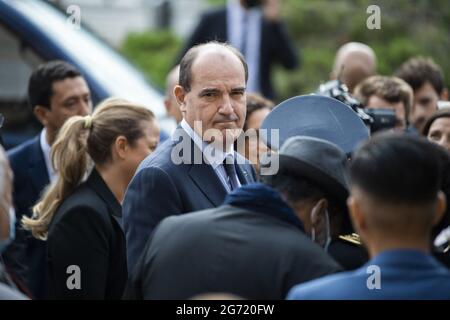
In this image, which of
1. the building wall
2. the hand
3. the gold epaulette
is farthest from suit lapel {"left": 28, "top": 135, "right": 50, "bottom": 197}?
the building wall

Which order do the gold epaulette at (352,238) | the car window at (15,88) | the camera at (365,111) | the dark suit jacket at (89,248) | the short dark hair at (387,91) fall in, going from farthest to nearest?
1. the car window at (15,88)
2. the short dark hair at (387,91)
3. the camera at (365,111)
4. the dark suit jacket at (89,248)
5. the gold epaulette at (352,238)

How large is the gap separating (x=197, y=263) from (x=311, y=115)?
1154 mm

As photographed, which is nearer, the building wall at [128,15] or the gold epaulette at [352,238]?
the gold epaulette at [352,238]

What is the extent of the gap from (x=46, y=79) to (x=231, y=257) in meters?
3.29

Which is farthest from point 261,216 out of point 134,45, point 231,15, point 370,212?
point 134,45

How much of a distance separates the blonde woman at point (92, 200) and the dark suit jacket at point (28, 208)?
37 centimetres

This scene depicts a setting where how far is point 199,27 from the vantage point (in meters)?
8.61

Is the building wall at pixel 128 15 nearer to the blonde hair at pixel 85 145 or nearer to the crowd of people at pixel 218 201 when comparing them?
the crowd of people at pixel 218 201

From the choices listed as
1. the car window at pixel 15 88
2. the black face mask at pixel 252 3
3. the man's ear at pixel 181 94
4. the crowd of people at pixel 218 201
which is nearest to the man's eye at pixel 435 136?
the crowd of people at pixel 218 201

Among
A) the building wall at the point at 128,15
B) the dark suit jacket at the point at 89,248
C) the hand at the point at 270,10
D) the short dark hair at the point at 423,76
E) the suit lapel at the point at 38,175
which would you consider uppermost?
the building wall at the point at 128,15

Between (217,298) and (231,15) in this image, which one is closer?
(217,298)

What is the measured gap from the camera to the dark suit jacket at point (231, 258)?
3225mm

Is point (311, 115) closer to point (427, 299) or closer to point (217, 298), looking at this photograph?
point (427, 299)

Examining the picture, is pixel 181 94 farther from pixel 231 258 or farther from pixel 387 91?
pixel 387 91
